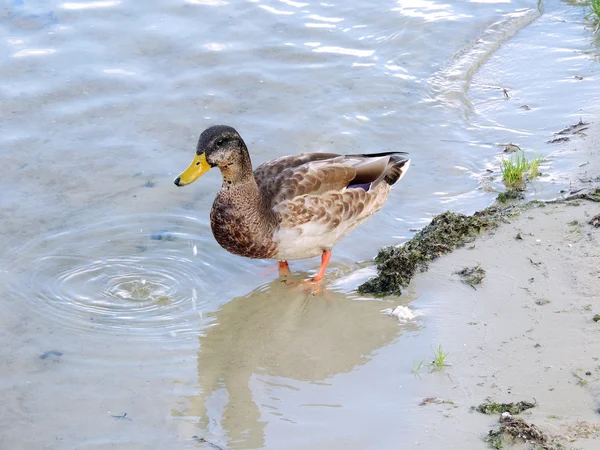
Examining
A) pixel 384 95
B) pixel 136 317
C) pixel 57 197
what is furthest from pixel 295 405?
pixel 384 95

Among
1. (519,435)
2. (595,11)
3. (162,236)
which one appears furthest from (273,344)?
(595,11)

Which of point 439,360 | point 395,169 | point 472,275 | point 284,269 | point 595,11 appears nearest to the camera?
point 439,360

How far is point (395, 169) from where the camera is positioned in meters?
6.39

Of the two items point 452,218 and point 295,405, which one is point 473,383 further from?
point 452,218

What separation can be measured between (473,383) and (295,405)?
0.90 metres

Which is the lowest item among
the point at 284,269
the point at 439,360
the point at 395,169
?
the point at 284,269

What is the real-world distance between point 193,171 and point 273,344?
122cm

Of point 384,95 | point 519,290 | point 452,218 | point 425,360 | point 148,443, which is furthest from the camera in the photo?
point 384,95

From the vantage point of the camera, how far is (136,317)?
5254 mm

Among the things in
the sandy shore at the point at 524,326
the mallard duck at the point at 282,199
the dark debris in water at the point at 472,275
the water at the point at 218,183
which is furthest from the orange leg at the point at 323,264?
the dark debris in water at the point at 472,275

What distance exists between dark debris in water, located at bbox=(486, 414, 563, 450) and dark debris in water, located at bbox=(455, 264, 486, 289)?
148 cm

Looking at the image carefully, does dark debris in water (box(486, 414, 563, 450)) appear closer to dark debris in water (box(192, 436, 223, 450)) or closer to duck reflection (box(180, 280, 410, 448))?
duck reflection (box(180, 280, 410, 448))

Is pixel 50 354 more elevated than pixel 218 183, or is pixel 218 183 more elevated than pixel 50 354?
pixel 218 183

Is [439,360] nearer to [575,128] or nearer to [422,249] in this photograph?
[422,249]
